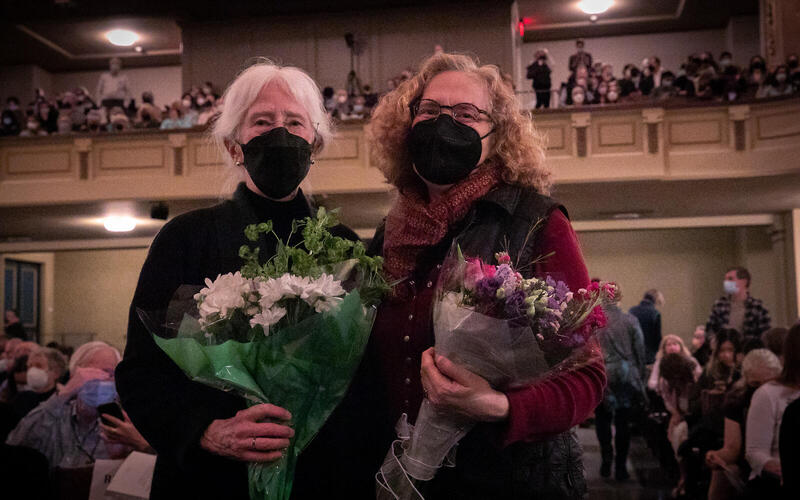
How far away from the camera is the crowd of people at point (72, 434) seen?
A: 3.50 m

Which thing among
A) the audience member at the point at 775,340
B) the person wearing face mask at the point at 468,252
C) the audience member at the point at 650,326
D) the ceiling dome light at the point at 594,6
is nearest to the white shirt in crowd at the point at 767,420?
the audience member at the point at 775,340

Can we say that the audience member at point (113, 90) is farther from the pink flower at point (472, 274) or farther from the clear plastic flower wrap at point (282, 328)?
the pink flower at point (472, 274)

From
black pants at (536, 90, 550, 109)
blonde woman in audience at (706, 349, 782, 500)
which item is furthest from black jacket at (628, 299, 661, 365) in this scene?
blonde woman in audience at (706, 349, 782, 500)

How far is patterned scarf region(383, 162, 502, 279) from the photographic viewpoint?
6.63 ft

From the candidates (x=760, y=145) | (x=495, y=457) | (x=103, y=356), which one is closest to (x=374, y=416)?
(x=495, y=457)

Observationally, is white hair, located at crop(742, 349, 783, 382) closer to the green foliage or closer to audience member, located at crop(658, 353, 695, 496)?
audience member, located at crop(658, 353, 695, 496)

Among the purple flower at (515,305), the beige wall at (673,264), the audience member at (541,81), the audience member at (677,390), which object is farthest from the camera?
the beige wall at (673,264)

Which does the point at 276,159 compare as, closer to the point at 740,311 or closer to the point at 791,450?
the point at 791,450

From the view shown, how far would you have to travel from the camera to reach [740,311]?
29.3 feet

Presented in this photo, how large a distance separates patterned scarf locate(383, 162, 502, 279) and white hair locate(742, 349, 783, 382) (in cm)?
342

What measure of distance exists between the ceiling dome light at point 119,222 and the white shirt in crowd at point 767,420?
1233 centimetres

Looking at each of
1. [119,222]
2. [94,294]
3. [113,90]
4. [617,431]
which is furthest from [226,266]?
[94,294]

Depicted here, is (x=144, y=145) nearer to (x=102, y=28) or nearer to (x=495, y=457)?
(x=102, y=28)

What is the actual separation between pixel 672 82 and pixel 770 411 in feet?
32.2
